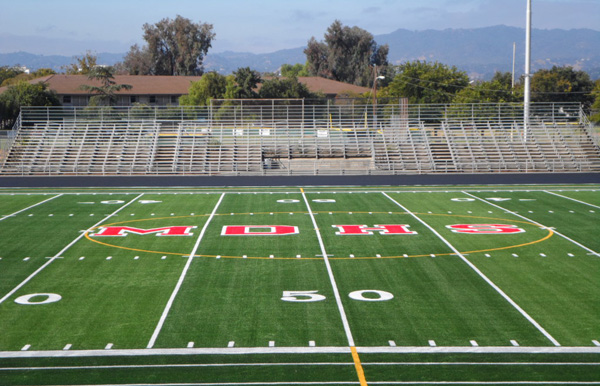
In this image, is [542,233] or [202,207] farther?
[202,207]

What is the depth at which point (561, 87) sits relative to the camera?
84812 millimetres

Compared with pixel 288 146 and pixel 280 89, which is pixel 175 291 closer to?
pixel 288 146

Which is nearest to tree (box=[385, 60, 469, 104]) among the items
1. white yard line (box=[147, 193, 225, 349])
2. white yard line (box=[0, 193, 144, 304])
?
white yard line (box=[0, 193, 144, 304])

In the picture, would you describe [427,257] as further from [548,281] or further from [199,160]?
[199,160]

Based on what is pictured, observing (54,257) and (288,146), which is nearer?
(54,257)

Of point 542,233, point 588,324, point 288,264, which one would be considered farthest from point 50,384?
point 542,233

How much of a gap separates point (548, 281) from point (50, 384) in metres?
11.5

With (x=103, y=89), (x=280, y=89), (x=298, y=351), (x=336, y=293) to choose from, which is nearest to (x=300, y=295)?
(x=336, y=293)

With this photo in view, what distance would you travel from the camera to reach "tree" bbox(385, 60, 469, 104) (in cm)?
7400

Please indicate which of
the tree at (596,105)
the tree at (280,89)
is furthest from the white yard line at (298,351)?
the tree at (280,89)

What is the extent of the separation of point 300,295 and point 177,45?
99863 millimetres

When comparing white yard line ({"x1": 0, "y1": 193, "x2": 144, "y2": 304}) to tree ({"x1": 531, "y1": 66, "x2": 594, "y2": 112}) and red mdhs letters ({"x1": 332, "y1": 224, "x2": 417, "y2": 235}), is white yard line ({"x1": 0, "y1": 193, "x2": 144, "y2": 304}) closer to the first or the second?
red mdhs letters ({"x1": 332, "y1": 224, "x2": 417, "y2": 235})

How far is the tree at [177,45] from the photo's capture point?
109 m

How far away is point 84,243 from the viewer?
21422 mm
